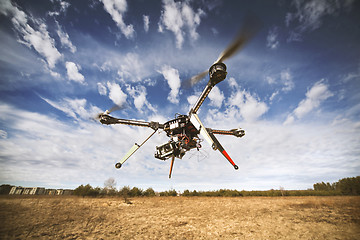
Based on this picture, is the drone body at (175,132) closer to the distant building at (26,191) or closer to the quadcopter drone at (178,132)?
the quadcopter drone at (178,132)

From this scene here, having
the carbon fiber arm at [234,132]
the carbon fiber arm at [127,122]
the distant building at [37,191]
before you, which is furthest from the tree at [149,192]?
the carbon fiber arm at [234,132]

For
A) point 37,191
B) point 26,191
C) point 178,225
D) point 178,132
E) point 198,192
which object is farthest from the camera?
point 198,192

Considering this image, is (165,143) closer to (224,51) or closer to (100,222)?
(100,222)

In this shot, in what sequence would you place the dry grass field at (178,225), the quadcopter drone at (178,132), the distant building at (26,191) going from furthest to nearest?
the distant building at (26,191)
the quadcopter drone at (178,132)
the dry grass field at (178,225)

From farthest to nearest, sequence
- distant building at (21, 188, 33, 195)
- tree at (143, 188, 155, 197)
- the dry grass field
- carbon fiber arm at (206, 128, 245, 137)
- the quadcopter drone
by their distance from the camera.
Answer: tree at (143, 188, 155, 197)
distant building at (21, 188, 33, 195)
carbon fiber arm at (206, 128, 245, 137)
the quadcopter drone
the dry grass field

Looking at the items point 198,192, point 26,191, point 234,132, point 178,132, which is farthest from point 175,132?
point 26,191

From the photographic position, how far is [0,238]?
543 cm

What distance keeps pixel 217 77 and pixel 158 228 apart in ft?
35.9

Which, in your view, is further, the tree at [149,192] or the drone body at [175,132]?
the tree at [149,192]

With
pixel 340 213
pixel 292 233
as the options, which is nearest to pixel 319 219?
pixel 340 213

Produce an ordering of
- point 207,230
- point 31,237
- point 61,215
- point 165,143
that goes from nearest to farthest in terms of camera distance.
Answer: point 31,237, point 207,230, point 61,215, point 165,143

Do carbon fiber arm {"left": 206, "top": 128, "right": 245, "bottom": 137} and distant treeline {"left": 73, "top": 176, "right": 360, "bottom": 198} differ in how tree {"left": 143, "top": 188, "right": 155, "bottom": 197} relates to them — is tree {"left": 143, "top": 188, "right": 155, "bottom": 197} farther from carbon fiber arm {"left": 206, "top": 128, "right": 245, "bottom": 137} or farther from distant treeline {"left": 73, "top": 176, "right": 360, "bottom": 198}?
carbon fiber arm {"left": 206, "top": 128, "right": 245, "bottom": 137}

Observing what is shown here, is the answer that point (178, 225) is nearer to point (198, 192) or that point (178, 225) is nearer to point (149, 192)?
point (149, 192)

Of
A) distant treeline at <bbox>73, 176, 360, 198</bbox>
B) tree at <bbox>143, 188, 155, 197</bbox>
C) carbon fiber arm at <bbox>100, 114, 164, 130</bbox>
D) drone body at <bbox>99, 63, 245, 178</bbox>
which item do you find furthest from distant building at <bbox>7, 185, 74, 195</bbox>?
drone body at <bbox>99, 63, 245, 178</bbox>
